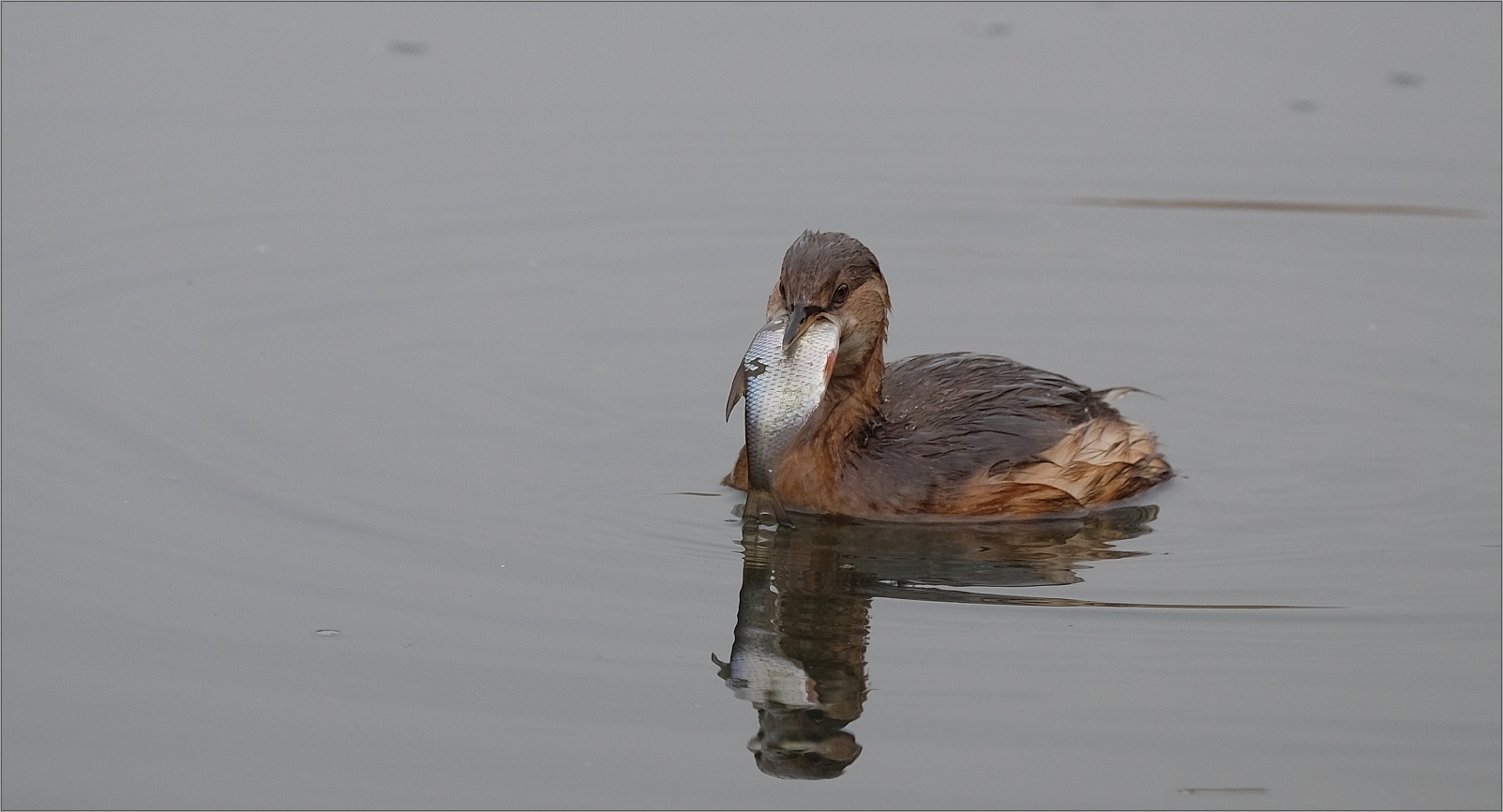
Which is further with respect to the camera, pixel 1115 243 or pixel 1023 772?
pixel 1115 243

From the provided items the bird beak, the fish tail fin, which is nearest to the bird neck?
the fish tail fin

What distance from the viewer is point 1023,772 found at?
244 inches

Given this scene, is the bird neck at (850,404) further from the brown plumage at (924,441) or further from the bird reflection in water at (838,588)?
the bird reflection in water at (838,588)

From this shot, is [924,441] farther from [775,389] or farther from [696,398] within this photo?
[696,398]

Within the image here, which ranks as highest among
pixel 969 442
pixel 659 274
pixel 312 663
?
pixel 659 274

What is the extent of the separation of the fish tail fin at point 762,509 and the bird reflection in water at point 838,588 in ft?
0.21

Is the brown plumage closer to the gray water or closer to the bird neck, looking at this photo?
the bird neck

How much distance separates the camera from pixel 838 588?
25.3 ft

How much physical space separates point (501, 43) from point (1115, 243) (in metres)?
5.55

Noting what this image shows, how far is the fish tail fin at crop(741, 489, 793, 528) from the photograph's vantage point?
7.99 meters

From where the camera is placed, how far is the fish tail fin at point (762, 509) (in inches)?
314

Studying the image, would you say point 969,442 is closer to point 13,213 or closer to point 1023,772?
point 1023,772

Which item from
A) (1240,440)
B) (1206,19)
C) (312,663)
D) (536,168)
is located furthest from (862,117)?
(312,663)

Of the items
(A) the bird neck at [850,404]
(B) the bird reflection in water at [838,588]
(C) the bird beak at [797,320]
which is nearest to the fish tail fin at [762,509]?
(B) the bird reflection in water at [838,588]
